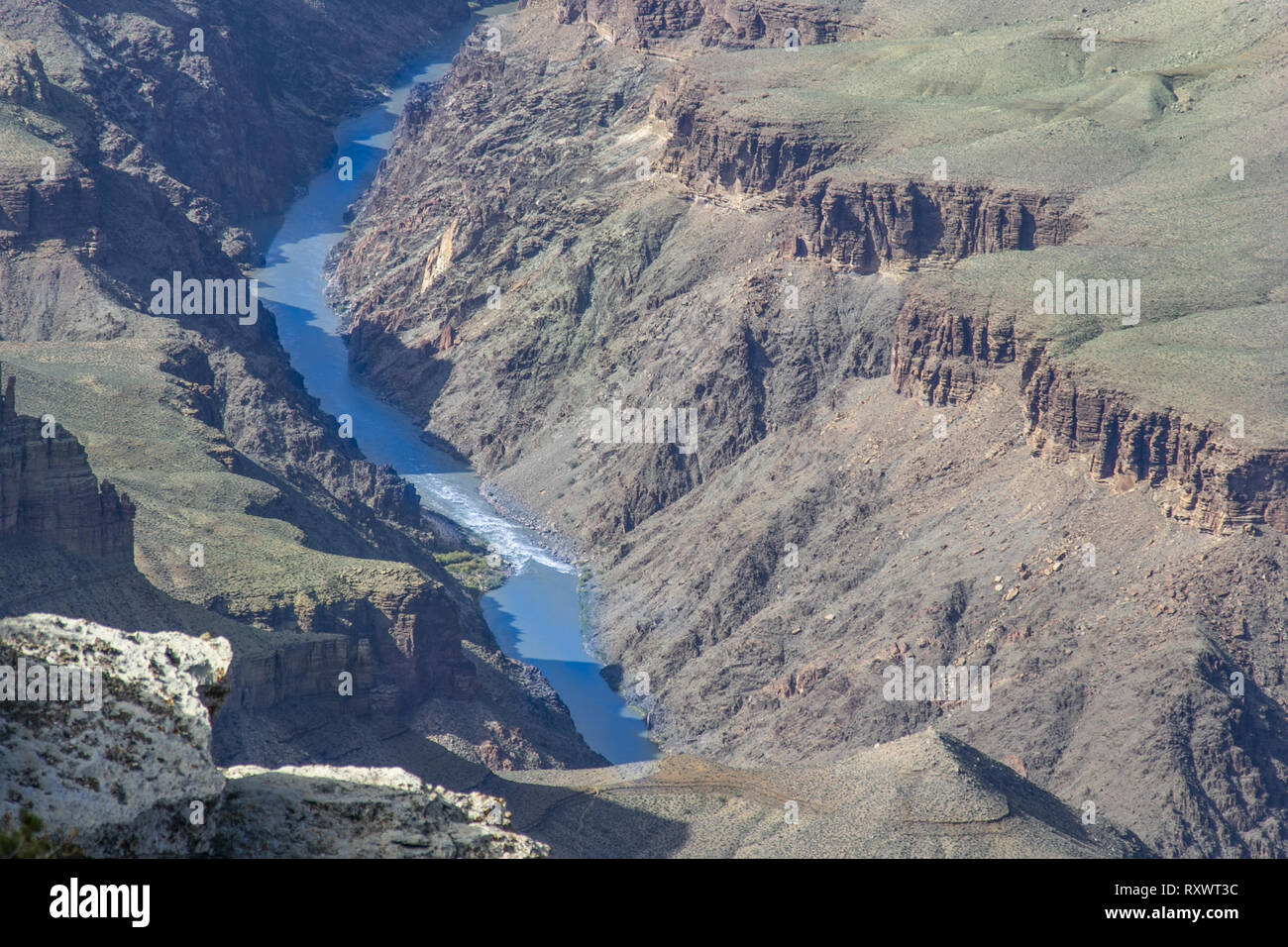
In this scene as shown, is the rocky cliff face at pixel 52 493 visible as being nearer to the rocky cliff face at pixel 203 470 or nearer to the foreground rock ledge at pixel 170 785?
the rocky cliff face at pixel 203 470

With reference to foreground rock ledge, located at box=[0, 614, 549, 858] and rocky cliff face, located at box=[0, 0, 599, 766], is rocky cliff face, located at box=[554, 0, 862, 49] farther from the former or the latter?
foreground rock ledge, located at box=[0, 614, 549, 858]

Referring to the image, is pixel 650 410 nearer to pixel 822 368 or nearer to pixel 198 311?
pixel 822 368

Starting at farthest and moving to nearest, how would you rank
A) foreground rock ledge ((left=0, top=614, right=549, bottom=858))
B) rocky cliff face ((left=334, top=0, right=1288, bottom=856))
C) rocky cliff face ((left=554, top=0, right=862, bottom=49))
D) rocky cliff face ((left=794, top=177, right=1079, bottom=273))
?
rocky cliff face ((left=554, top=0, right=862, bottom=49)) → rocky cliff face ((left=794, top=177, right=1079, bottom=273)) → rocky cliff face ((left=334, top=0, right=1288, bottom=856)) → foreground rock ledge ((left=0, top=614, right=549, bottom=858))

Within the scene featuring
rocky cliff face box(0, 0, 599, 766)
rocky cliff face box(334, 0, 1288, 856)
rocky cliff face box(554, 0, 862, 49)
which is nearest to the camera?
rocky cliff face box(0, 0, 599, 766)

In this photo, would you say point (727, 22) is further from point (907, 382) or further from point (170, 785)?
point (170, 785)

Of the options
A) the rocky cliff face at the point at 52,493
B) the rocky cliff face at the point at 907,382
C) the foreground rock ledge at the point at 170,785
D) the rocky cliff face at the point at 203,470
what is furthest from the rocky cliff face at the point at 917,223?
the foreground rock ledge at the point at 170,785

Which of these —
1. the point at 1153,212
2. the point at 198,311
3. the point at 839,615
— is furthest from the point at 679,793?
the point at 198,311

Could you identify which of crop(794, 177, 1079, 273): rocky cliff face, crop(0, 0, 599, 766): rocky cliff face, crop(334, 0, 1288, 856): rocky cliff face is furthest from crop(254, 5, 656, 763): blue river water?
crop(794, 177, 1079, 273): rocky cliff face
